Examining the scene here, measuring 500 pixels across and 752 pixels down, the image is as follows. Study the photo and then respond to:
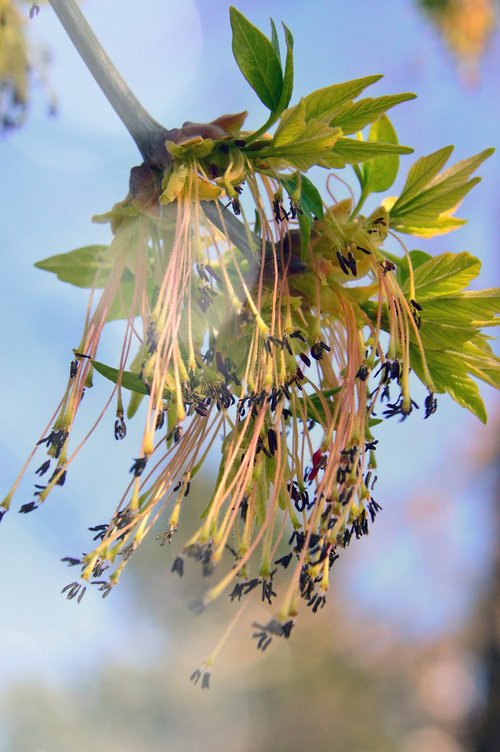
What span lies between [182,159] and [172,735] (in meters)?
19.8

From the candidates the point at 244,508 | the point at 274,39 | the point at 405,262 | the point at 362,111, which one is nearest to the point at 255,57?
the point at 274,39

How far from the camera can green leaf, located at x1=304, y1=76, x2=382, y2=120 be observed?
1.00 metres

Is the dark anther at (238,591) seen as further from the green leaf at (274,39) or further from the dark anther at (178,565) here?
the green leaf at (274,39)

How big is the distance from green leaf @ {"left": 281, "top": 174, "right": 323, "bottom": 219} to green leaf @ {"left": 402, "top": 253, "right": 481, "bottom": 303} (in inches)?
8.3

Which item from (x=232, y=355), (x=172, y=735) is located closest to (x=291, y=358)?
(x=232, y=355)

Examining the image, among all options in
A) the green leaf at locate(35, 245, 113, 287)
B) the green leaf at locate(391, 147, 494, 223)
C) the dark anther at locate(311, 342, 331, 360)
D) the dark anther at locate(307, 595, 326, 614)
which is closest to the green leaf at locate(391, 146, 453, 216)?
the green leaf at locate(391, 147, 494, 223)

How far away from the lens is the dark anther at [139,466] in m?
0.86

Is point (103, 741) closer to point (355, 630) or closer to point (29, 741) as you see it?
point (29, 741)

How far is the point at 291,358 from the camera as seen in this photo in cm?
104

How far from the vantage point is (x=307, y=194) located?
1051mm

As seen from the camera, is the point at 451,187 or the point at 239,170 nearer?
the point at 239,170

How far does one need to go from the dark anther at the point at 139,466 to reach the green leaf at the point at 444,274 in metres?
0.54

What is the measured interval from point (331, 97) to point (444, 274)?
33 centimetres

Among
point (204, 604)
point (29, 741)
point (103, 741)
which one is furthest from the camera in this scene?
point (103, 741)
